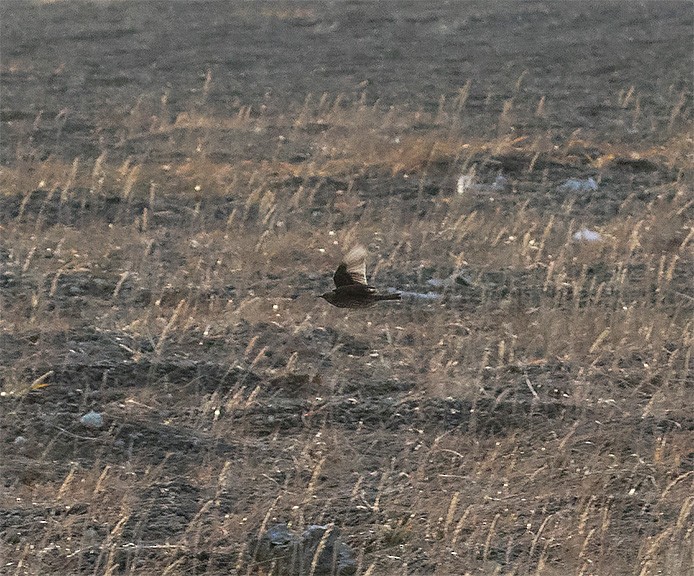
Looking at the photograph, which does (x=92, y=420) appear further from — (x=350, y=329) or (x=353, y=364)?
(x=350, y=329)

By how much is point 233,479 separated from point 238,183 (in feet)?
11.3

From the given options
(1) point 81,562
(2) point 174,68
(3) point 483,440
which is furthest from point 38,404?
(2) point 174,68

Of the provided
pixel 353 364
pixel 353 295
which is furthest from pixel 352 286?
pixel 353 364

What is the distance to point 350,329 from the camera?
4.49 meters

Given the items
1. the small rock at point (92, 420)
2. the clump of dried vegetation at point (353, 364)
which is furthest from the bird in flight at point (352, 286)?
the small rock at point (92, 420)

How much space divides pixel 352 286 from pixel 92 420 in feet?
3.27

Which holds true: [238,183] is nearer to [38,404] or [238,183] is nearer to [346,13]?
[38,404]

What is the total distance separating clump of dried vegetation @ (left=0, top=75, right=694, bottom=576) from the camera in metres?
3.11

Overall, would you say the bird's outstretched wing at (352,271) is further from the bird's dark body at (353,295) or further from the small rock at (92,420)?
the small rock at (92,420)

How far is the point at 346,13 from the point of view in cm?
1317

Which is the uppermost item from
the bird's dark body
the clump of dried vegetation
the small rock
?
the bird's dark body

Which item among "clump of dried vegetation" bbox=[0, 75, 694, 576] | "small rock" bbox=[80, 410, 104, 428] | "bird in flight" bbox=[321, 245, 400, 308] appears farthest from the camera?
"bird in flight" bbox=[321, 245, 400, 308]

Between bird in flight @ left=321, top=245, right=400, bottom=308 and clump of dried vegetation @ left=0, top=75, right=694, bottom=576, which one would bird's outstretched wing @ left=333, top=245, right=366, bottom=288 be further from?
clump of dried vegetation @ left=0, top=75, right=694, bottom=576

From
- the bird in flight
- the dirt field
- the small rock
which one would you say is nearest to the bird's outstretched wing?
the bird in flight
